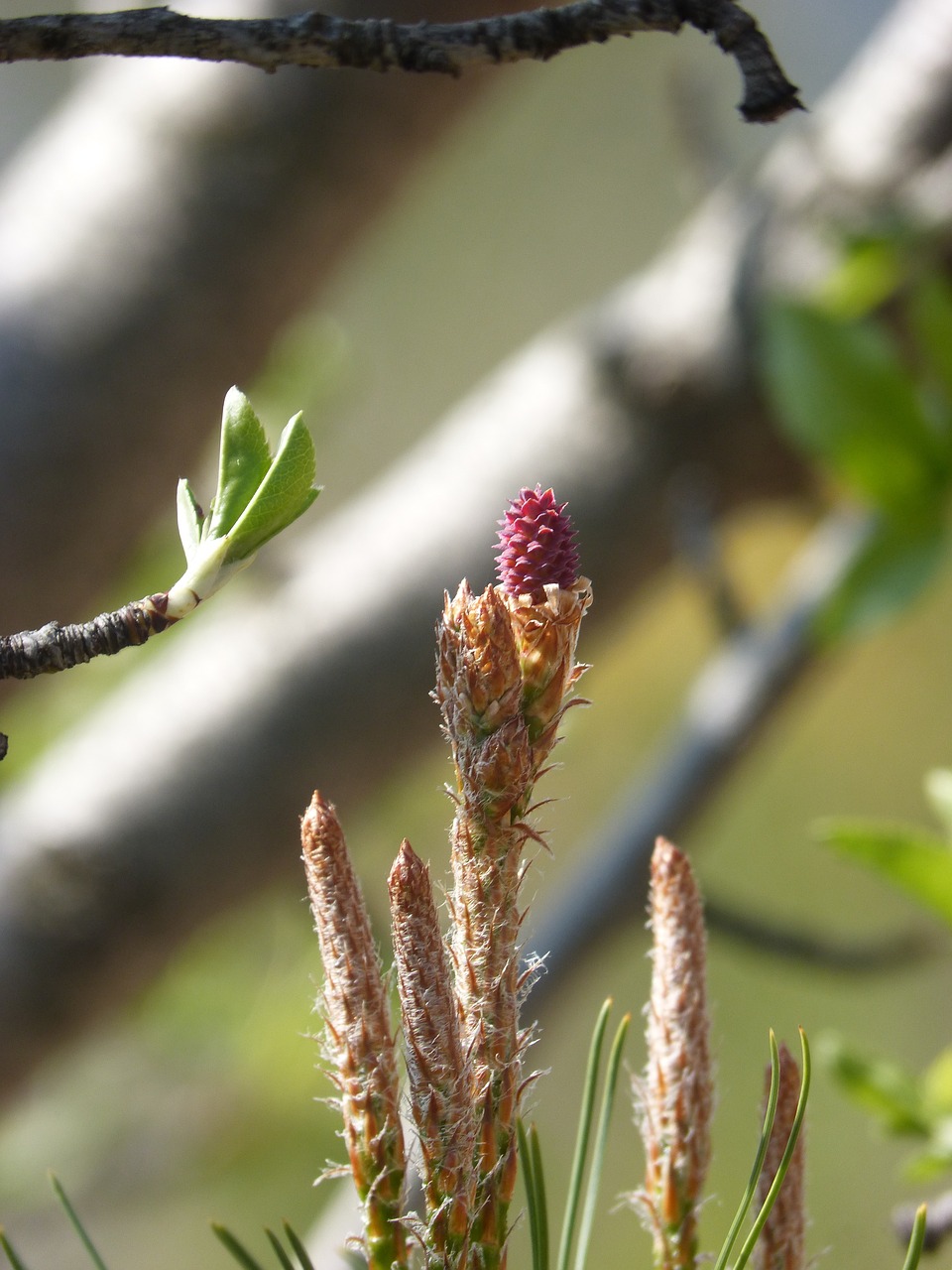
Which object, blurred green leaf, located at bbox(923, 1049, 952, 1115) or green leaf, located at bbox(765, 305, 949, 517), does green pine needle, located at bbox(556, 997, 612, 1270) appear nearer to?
blurred green leaf, located at bbox(923, 1049, 952, 1115)

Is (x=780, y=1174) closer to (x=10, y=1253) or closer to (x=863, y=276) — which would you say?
(x=10, y=1253)

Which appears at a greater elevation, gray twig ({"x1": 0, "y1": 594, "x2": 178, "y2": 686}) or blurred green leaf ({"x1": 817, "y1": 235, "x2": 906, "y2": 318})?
blurred green leaf ({"x1": 817, "y1": 235, "x2": 906, "y2": 318})

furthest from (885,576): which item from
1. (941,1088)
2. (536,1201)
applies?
(536,1201)

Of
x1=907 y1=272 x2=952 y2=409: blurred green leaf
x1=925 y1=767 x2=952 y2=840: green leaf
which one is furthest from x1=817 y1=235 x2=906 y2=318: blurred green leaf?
x1=925 y1=767 x2=952 y2=840: green leaf

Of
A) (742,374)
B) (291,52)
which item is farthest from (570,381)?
(291,52)

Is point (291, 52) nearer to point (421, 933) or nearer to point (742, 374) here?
point (421, 933)

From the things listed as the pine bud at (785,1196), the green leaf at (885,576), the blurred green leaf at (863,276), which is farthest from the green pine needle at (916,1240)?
the blurred green leaf at (863,276)
